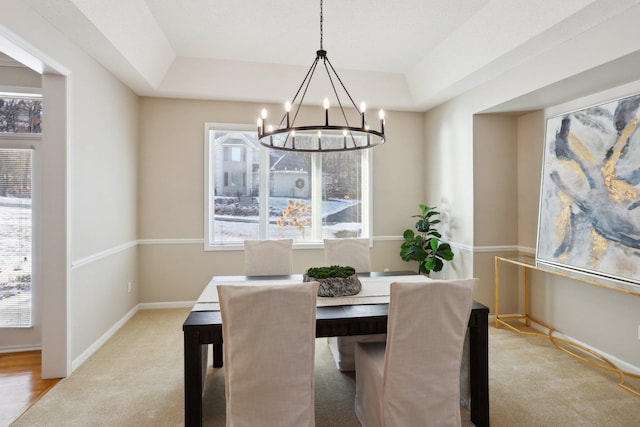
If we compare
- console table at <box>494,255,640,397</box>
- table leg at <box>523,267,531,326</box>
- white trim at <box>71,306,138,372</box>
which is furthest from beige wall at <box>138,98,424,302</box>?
table leg at <box>523,267,531,326</box>

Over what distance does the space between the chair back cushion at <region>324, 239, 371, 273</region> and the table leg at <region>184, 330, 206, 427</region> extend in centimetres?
164

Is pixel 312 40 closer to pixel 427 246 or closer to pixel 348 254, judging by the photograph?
pixel 348 254

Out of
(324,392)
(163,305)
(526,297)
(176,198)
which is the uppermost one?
(176,198)

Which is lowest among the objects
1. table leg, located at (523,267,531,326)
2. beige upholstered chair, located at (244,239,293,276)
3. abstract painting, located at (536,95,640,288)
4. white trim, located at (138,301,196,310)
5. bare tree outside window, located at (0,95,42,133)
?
white trim, located at (138,301,196,310)

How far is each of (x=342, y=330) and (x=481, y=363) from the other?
0.88 meters

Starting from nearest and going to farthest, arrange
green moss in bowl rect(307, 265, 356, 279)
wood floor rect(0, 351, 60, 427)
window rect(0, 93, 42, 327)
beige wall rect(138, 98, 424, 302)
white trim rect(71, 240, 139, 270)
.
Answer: wood floor rect(0, 351, 60, 427), green moss in bowl rect(307, 265, 356, 279), white trim rect(71, 240, 139, 270), window rect(0, 93, 42, 327), beige wall rect(138, 98, 424, 302)

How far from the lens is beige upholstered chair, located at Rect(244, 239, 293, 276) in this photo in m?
3.26

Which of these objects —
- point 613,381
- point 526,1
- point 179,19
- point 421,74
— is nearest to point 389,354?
point 613,381

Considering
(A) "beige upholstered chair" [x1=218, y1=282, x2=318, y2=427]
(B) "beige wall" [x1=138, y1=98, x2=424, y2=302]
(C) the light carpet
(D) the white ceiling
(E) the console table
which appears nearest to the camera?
(A) "beige upholstered chair" [x1=218, y1=282, x2=318, y2=427]

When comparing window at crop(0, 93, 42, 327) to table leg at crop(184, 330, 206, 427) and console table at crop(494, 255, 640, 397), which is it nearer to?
table leg at crop(184, 330, 206, 427)

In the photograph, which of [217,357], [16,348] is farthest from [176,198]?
[217,357]

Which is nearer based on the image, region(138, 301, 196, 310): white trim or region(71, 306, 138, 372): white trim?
region(71, 306, 138, 372): white trim

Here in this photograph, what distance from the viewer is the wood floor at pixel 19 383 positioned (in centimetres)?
231

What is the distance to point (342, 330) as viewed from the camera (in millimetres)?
1994
